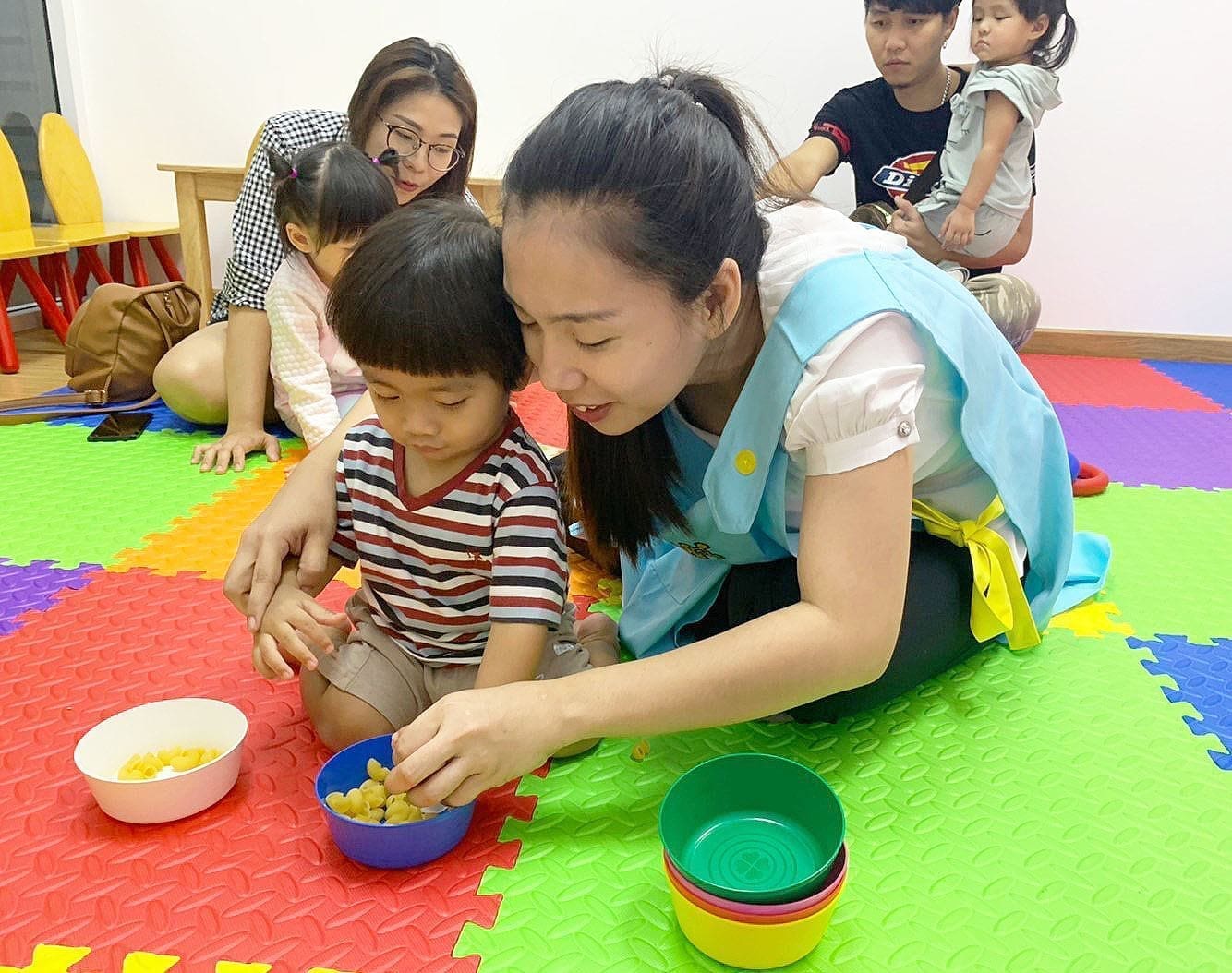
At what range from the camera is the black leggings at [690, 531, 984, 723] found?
3.31 feet

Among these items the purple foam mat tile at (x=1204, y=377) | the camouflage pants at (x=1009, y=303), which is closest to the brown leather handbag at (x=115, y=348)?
the camouflage pants at (x=1009, y=303)

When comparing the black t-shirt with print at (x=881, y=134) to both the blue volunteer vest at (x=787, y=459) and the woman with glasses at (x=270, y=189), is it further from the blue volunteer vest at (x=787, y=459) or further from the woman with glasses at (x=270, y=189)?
the blue volunteer vest at (x=787, y=459)

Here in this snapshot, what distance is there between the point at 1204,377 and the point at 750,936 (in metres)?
2.57

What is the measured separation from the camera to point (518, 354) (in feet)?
2.85

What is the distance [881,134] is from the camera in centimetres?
231

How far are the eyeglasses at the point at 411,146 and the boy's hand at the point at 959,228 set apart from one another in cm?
113

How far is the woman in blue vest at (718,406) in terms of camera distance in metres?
0.71

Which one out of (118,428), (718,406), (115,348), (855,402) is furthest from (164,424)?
(855,402)

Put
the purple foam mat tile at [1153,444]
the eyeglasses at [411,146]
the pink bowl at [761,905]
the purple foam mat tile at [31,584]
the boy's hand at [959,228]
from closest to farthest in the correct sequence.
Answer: the pink bowl at [761,905]
the purple foam mat tile at [31,584]
the eyeglasses at [411,146]
the purple foam mat tile at [1153,444]
the boy's hand at [959,228]

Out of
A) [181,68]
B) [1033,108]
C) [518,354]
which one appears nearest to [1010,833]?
[518,354]

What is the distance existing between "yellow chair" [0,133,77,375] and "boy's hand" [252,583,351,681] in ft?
6.78

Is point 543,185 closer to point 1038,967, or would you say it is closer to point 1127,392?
point 1038,967

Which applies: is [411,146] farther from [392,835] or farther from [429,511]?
[392,835]

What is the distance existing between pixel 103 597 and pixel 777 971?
3.28 feet
